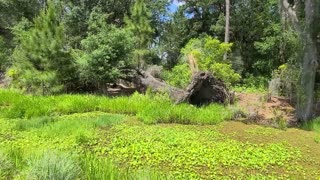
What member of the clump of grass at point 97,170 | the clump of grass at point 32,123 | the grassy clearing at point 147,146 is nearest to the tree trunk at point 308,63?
the grassy clearing at point 147,146

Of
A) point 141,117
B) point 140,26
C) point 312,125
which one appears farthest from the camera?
point 140,26

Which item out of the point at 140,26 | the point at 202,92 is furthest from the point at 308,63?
the point at 140,26

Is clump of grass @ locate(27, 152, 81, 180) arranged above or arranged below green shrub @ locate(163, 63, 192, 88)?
below

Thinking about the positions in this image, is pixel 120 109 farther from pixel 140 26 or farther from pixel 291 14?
pixel 140 26

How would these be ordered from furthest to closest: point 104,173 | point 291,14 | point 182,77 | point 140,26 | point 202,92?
point 140,26 < point 182,77 < point 202,92 < point 291,14 < point 104,173

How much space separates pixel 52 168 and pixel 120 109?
6225 mm

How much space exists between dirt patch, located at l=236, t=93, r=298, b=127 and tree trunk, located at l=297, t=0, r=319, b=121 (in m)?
0.54

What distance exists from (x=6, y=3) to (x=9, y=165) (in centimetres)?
2473

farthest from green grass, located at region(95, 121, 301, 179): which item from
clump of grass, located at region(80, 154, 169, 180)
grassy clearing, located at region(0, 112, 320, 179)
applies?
clump of grass, located at region(80, 154, 169, 180)

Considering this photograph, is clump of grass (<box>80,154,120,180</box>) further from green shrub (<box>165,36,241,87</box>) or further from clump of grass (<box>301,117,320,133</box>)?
green shrub (<box>165,36,241,87</box>)

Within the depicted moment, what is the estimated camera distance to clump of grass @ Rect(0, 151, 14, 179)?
404 cm

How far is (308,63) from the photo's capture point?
9.80 m

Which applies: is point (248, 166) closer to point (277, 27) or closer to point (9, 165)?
point (9, 165)

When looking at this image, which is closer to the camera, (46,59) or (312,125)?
(312,125)
